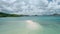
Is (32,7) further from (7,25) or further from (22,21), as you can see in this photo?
(7,25)

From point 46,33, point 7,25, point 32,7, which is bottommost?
point 46,33

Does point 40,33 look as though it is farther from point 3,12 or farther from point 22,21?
point 3,12

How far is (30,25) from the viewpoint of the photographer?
6.59 feet

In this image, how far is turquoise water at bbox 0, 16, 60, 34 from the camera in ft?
6.32

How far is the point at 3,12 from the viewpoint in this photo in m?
1.94

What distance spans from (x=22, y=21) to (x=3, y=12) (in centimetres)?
37

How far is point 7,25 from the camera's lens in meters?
1.97

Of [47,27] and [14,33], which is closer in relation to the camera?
[14,33]

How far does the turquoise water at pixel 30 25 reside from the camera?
193 cm

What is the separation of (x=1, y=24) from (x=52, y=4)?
0.96 metres

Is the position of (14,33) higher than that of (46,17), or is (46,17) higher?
(46,17)

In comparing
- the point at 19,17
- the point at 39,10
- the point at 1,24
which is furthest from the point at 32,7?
the point at 1,24

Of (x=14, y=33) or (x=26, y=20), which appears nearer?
(x=14, y=33)

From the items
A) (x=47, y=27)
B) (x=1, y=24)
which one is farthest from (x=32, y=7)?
(x=1, y=24)
